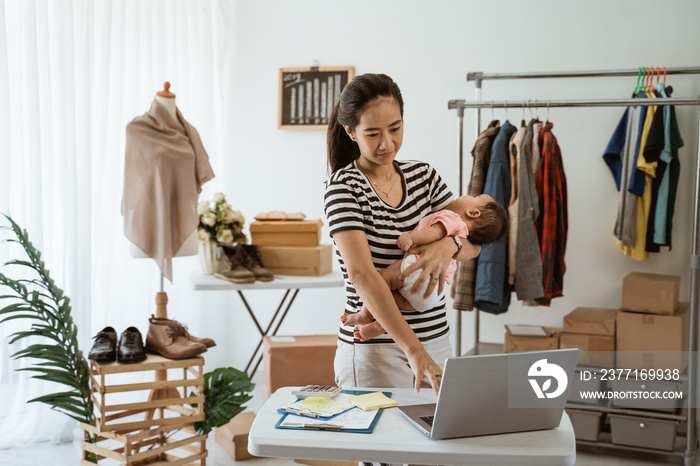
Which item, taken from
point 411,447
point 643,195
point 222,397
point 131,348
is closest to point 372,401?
point 411,447

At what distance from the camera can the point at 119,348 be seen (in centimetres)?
260

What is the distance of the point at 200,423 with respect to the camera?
2779mm

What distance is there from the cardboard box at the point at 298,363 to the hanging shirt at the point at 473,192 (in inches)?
24.4

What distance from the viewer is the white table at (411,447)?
1149 millimetres

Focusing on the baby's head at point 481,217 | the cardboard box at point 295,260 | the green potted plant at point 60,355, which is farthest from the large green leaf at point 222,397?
the baby's head at point 481,217

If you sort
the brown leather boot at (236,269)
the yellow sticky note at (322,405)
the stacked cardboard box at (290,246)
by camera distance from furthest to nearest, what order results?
1. the stacked cardboard box at (290,246)
2. the brown leather boot at (236,269)
3. the yellow sticky note at (322,405)

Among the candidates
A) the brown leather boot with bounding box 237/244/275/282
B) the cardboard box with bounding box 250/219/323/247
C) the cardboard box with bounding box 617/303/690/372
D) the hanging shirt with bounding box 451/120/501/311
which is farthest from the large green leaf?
the cardboard box with bounding box 617/303/690/372

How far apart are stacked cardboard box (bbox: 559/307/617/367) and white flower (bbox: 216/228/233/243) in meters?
1.65

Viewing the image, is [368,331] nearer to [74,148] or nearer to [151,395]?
[151,395]

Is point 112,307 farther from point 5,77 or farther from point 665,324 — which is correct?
point 665,324

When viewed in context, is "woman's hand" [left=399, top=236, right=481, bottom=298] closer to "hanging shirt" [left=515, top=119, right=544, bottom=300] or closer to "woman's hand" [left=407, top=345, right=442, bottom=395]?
"woman's hand" [left=407, top=345, right=442, bottom=395]

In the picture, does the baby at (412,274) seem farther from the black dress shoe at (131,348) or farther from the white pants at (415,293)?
the black dress shoe at (131,348)

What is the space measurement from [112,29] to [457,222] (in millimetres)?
2432

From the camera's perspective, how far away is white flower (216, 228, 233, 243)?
3.31 m
